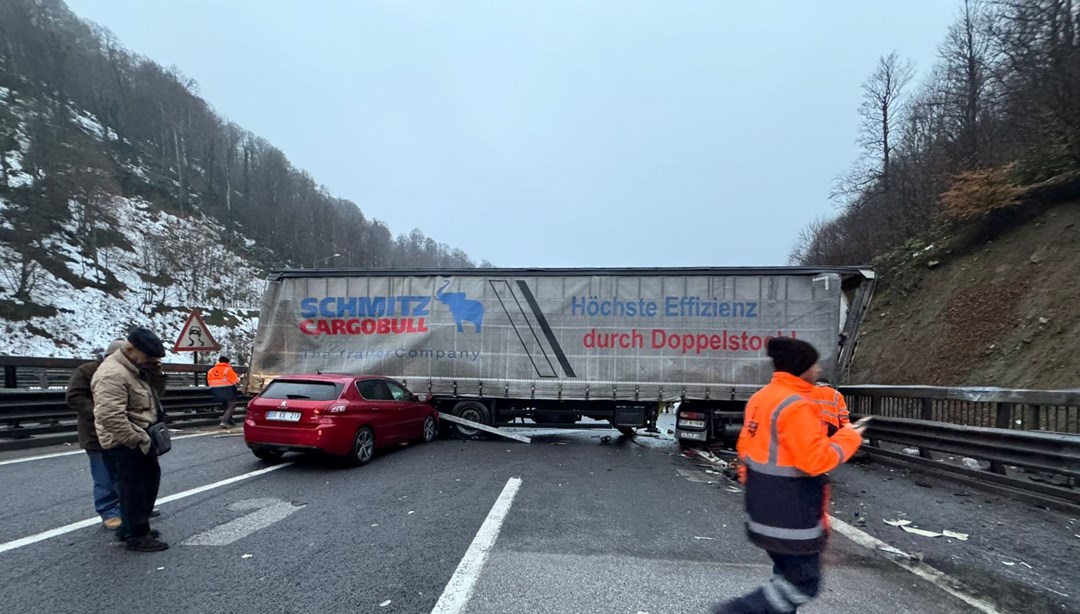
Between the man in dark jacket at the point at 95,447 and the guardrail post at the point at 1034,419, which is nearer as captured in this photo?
the man in dark jacket at the point at 95,447

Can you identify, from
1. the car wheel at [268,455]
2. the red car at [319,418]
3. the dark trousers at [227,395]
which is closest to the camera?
the red car at [319,418]

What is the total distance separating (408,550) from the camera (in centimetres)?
459

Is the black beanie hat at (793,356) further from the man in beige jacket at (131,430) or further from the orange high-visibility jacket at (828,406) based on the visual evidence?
the man in beige jacket at (131,430)

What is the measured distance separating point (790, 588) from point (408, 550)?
9.99ft

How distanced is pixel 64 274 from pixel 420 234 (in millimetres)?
91973

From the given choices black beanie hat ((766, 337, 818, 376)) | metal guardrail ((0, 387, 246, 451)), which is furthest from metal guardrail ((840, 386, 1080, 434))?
metal guardrail ((0, 387, 246, 451))

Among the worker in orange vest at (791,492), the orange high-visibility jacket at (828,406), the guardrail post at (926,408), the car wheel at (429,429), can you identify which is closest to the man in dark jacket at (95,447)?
the worker in orange vest at (791,492)

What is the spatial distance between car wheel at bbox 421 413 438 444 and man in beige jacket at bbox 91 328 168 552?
20.9 feet

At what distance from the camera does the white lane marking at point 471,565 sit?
3547mm

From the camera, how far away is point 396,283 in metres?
11.5

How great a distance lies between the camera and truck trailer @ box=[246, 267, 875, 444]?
10.4 m

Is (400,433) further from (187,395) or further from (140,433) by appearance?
(187,395)

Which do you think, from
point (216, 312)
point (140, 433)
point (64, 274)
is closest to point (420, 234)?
point (216, 312)

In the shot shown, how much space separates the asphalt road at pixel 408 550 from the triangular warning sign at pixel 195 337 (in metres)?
5.39
